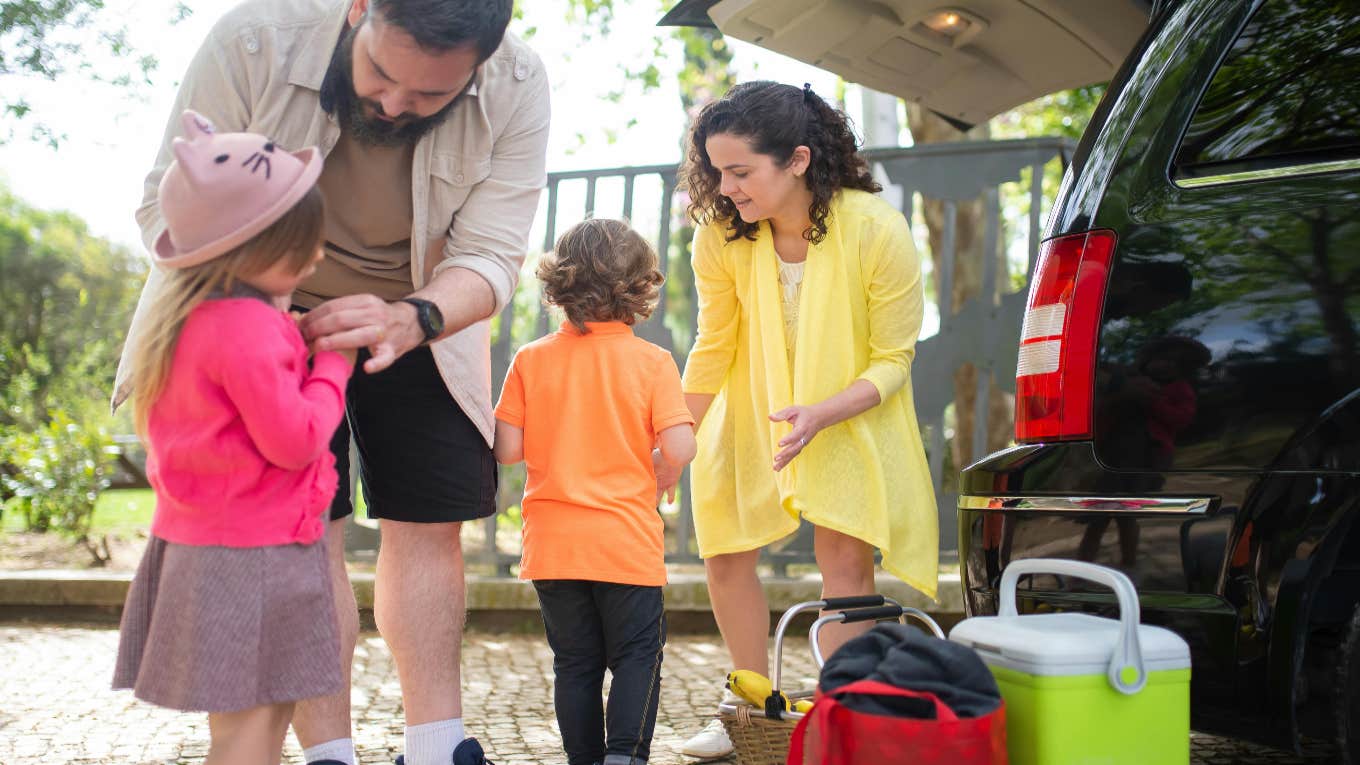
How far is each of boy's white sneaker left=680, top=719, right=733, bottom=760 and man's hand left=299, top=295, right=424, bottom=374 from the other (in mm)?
1585

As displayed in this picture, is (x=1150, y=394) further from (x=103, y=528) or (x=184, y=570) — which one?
(x=103, y=528)

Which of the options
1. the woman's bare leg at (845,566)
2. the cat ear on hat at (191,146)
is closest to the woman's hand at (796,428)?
the woman's bare leg at (845,566)

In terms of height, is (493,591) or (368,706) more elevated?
(493,591)

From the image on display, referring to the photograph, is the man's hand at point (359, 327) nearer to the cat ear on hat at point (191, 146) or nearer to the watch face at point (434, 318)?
the watch face at point (434, 318)

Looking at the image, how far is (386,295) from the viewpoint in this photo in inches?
118

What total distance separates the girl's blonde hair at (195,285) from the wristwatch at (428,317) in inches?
13.8

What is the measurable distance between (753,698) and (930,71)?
2661 mm

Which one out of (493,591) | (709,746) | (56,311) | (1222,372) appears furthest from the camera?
(56,311)

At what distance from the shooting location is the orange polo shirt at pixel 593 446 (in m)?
3.04

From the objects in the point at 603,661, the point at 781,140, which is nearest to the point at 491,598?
the point at 603,661

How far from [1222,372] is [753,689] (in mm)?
1147

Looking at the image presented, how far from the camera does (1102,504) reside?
2387 millimetres

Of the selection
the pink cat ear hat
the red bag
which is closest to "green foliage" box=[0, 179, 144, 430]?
the pink cat ear hat

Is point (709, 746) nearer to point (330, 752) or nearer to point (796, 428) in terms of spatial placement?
point (796, 428)
